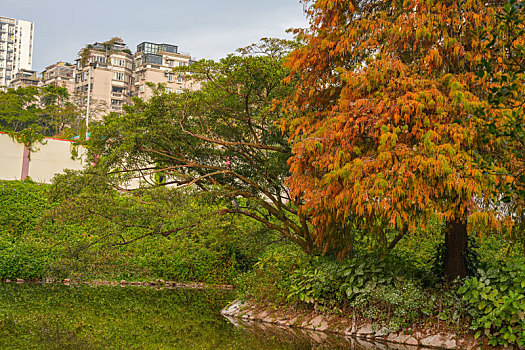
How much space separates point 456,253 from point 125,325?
17.7ft

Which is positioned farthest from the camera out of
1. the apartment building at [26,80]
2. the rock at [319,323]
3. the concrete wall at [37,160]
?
the apartment building at [26,80]

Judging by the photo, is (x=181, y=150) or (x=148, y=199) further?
(x=181, y=150)

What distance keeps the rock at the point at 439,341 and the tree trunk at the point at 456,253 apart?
128cm

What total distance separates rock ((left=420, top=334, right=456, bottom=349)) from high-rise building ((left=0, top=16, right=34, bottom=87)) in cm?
13215

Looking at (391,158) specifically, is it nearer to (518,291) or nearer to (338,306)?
(518,291)

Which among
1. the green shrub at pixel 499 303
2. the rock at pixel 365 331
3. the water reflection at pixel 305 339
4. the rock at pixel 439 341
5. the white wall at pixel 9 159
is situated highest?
the white wall at pixel 9 159

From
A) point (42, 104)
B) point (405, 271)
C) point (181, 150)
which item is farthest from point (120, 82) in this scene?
point (405, 271)

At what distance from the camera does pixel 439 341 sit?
7.93 m

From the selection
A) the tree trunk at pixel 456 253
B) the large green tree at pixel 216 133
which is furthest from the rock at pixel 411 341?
the large green tree at pixel 216 133

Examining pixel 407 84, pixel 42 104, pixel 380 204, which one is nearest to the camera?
pixel 380 204

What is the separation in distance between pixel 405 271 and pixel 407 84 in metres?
3.33

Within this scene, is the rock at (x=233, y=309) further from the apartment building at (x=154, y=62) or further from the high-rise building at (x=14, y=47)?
the high-rise building at (x=14, y=47)

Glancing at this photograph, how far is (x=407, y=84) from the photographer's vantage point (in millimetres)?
7590

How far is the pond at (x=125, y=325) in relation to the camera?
7.75 meters
